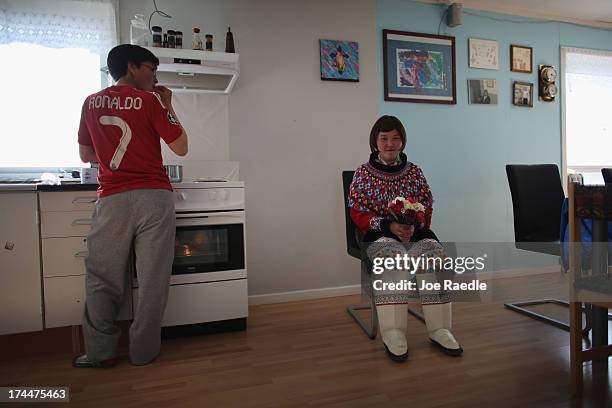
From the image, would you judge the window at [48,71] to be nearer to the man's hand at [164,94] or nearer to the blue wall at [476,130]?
the man's hand at [164,94]

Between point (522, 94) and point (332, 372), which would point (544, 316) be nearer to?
point (332, 372)

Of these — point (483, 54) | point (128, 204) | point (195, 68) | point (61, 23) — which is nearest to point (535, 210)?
point (483, 54)

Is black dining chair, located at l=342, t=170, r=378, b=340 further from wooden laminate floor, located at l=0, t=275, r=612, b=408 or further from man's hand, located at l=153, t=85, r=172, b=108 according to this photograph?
man's hand, located at l=153, t=85, r=172, b=108

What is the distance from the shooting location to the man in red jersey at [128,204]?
178cm

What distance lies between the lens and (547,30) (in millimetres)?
3678

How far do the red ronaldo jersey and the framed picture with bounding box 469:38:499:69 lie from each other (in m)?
2.81

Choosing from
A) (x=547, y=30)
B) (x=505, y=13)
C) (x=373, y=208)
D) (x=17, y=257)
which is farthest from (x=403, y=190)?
(x=547, y=30)

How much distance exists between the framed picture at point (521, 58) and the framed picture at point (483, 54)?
17 cm

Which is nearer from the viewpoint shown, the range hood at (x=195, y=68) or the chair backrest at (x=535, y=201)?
the range hood at (x=195, y=68)

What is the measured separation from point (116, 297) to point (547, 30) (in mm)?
4258

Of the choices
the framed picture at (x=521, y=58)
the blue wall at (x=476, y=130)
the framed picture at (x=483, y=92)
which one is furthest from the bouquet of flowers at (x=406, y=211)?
the framed picture at (x=521, y=58)

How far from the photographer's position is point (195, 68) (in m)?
2.31

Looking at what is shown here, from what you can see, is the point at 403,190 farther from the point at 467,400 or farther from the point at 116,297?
the point at 116,297

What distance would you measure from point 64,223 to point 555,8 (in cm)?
433
